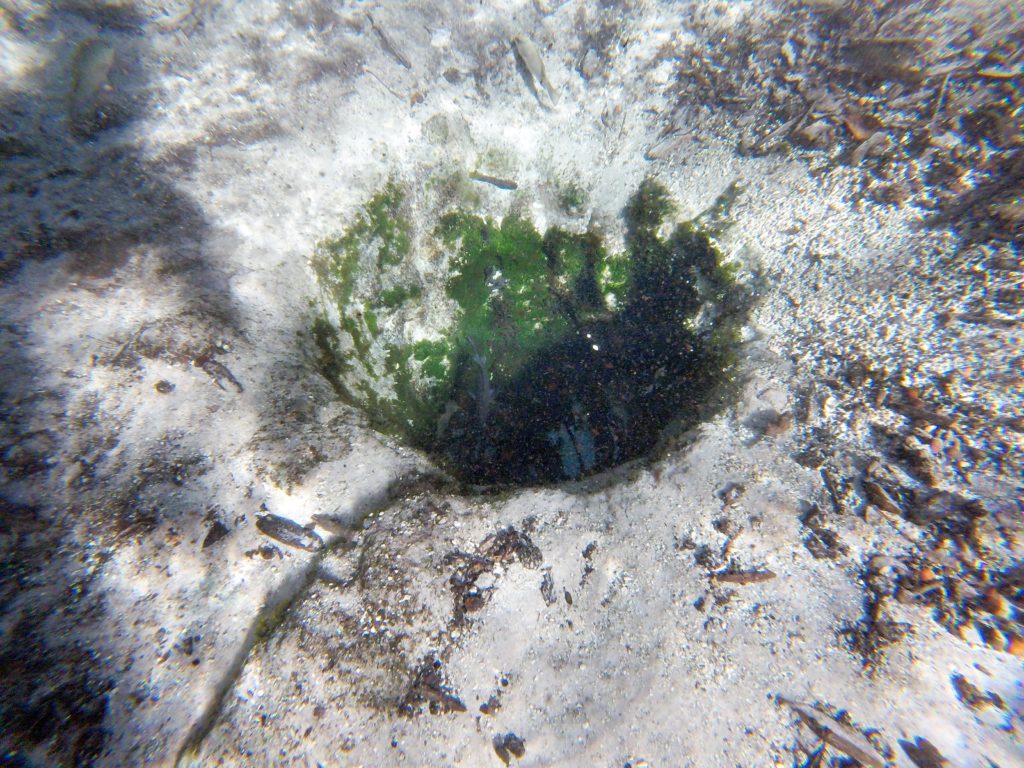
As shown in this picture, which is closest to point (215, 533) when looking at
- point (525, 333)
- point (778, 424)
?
point (525, 333)

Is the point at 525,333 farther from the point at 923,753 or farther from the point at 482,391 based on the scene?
the point at 923,753

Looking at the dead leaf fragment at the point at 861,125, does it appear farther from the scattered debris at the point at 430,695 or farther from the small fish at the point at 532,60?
the scattered debris at the point at 430,695

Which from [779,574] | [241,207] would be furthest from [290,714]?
[241,207]

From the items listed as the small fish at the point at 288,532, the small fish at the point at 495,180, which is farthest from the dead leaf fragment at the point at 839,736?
the small fish at the point at 495,180

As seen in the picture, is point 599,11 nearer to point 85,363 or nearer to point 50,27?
point 50,27

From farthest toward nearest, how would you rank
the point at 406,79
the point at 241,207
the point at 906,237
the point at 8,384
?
the point at 406,79 → the point at 241,207 → the point at 906,237 → the point at 8,384

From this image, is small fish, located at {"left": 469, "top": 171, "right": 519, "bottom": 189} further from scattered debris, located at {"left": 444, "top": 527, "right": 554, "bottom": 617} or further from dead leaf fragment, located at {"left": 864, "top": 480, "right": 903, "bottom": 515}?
dead leaf fragment, located at {"left": 864, "top": 480, "right": 903, "bottom": 515}
